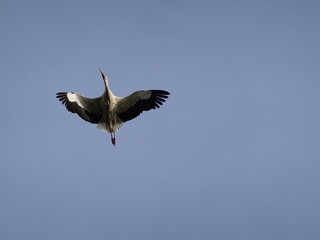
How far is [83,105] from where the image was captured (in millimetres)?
13594

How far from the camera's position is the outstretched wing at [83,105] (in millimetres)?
13319

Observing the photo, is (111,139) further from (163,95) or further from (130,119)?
(163,95)

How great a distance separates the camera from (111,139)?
13898 millimetres

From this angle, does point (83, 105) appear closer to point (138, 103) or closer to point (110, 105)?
point (110, 105)

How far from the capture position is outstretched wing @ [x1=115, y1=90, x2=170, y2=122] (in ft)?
43.5

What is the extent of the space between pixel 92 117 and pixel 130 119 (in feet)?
3.11

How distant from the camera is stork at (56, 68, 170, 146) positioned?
13297 millimetres

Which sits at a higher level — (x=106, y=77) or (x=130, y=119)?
(x=106, y=77)

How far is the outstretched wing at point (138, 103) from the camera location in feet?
43.5

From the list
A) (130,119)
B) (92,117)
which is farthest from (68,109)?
(130,119)

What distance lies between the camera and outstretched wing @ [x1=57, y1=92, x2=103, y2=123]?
13.3m

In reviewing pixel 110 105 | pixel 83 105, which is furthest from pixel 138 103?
pixel 83 105

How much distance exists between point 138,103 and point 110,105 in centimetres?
68

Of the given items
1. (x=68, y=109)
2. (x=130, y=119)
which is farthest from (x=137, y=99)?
(x=68, y=109)
